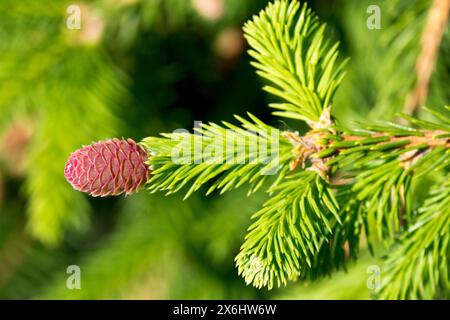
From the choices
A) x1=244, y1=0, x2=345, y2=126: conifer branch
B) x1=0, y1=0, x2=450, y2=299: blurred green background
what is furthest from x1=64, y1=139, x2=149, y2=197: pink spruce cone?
x1=0, y1=0, x2=450, y2=299: blurred green background

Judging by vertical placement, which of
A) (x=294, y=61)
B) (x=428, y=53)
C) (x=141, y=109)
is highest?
(x=141, y=109)

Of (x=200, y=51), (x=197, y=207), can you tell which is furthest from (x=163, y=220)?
(x=200, y=51)

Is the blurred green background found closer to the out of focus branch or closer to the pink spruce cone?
the out of focus branch

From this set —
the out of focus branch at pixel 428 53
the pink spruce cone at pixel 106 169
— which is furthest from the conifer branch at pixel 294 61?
the out of focus branch at pixel 428 53

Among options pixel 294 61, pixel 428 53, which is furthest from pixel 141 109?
pixel 294 61

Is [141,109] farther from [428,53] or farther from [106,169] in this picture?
[106,169]

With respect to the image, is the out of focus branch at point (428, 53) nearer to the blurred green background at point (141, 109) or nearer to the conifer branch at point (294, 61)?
the blurred green background at point (141, 109)
